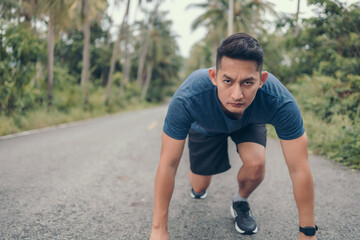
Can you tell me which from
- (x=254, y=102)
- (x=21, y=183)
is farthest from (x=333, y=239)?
(x=21, y=183)

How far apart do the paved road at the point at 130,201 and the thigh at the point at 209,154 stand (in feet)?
1.33

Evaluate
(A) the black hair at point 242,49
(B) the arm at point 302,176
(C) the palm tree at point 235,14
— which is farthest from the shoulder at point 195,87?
(C) the palm tree at point 235,14

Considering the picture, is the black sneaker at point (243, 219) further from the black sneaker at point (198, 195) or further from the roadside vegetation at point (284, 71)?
the roadside vegetation at point (284, 71)

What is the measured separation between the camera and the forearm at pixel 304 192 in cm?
176

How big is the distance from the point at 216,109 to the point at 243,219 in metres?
0.96

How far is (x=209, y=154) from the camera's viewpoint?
2600 mm

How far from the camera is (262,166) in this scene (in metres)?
2.32

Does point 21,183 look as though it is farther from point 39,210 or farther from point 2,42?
point 2,42

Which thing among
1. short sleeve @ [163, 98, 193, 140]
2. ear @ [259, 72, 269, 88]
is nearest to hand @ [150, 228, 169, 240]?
short sleeve @ [163, 98, 193, 140]

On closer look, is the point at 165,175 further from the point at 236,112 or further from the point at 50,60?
the point at 50,60

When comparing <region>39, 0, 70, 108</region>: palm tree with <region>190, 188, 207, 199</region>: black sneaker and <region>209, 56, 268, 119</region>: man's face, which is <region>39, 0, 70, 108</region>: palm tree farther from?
<region>209, 56, 268, 119</region>: man's face

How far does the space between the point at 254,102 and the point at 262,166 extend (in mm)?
672

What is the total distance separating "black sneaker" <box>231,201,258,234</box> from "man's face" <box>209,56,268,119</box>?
1018 millimetres

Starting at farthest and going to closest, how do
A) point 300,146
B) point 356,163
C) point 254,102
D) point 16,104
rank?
1. point 16,104
2. point 356,163
3. point 254,102
4. point 300,146
